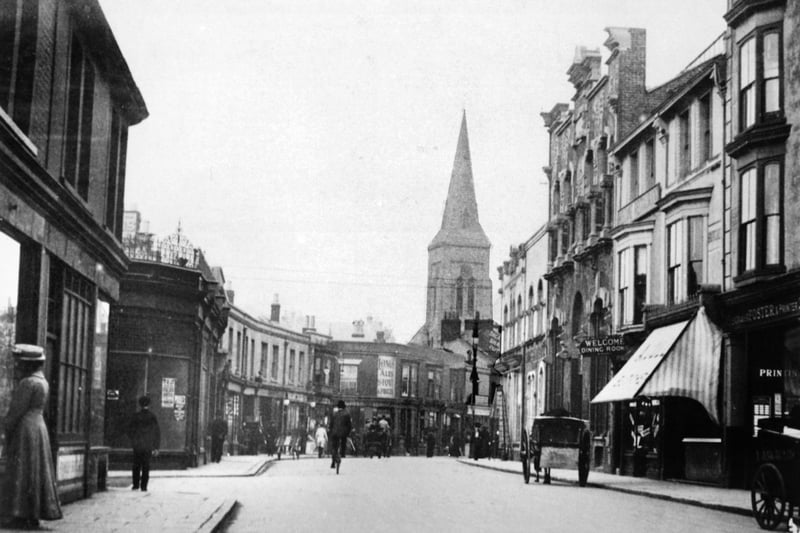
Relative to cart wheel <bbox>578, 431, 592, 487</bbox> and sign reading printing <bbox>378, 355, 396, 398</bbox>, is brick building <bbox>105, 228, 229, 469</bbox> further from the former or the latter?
sign reading printing <bbox>378, 355, 396, 398</bbox>

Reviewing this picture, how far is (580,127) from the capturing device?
4300 centimetres

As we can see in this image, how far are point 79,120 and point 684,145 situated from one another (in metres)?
18.1

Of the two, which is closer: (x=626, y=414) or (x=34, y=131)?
(x=34, y=131)

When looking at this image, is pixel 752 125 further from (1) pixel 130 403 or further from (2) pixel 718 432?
(1) pixel 130 403

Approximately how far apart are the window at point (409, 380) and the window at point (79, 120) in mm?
Answer: 74073

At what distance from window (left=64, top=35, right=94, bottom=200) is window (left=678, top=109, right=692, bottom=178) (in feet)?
56.4

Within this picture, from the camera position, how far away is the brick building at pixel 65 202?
1271 centimetres

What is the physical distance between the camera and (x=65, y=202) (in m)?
14.8

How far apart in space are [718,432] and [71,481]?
53.9ft

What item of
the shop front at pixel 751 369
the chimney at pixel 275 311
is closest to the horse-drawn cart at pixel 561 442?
the shop front at pixel 751 369

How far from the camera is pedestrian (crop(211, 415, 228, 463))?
3753 centimetres

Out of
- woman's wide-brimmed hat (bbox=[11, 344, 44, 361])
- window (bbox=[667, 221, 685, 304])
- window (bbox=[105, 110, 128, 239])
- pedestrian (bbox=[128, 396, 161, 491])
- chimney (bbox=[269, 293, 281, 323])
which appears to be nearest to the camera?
woman's wide-brimmed hat (bbox=[11, 344, 44, 361])

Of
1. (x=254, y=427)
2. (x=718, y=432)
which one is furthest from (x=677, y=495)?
(x=254, y=427)

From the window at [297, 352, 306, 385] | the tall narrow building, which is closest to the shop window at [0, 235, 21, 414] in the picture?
the window at [297, 352, 306, 385]
